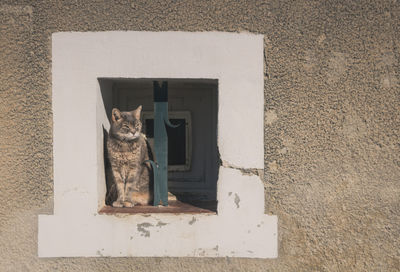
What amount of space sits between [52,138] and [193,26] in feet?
3.52

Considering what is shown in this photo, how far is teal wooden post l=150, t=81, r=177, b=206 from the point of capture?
6.92ft

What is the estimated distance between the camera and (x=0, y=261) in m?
1.96

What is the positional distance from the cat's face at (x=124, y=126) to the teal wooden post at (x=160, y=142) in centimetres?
13

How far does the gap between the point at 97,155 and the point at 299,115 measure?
1235 mm

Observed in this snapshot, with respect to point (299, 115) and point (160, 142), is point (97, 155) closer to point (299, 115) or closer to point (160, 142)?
point (160, 142)

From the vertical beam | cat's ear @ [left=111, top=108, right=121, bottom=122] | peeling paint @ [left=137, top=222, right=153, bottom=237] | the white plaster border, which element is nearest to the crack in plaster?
the white plaster border

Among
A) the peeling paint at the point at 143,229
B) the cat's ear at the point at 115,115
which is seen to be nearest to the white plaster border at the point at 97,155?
the peeling paint at the point at 143,229

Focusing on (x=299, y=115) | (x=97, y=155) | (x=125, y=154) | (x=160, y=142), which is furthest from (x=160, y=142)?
(x=299, y=115)

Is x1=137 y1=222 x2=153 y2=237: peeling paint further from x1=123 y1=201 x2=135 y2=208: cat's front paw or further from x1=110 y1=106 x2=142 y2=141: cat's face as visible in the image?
x1=110 y1=106 x2=142 y2=141: cat's face

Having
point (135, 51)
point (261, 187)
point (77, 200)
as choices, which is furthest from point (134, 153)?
point (261, 187)

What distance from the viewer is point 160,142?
2.14 meters

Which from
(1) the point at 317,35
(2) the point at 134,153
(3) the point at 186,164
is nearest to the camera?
(1) the point at 317,35

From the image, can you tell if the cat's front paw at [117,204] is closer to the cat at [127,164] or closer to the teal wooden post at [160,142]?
the cat at [127,164]

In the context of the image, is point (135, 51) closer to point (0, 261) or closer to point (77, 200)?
point (77, 200)
